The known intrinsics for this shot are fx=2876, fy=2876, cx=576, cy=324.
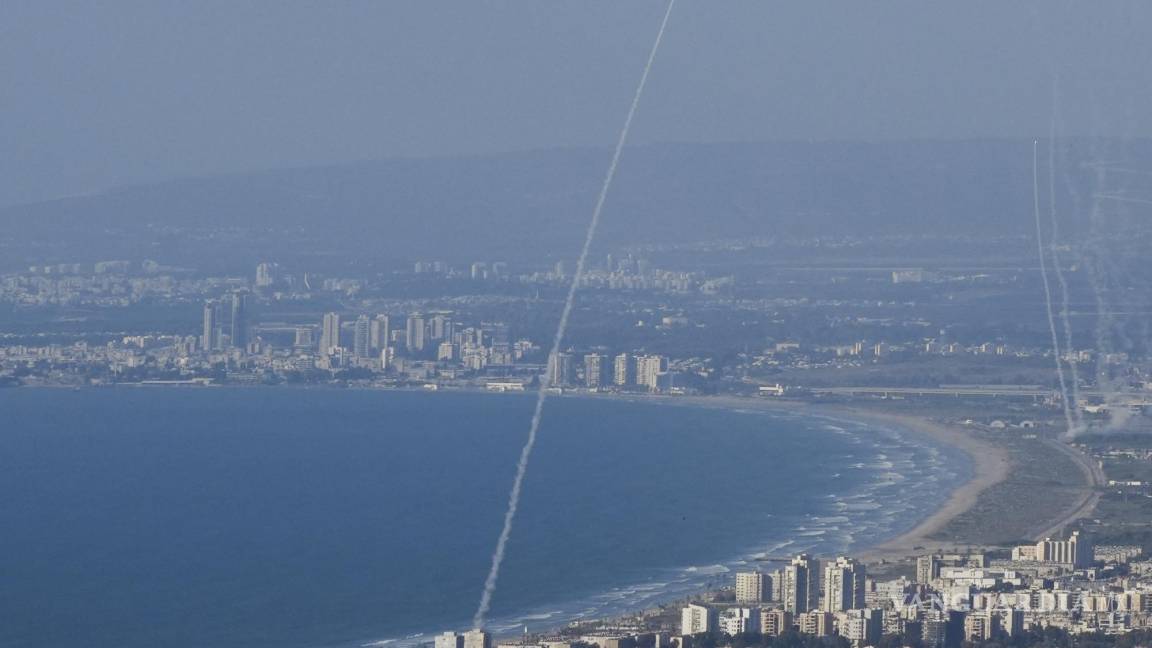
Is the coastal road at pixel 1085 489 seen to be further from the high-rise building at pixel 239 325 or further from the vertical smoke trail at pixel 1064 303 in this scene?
the high-rise building at pixel 239 325

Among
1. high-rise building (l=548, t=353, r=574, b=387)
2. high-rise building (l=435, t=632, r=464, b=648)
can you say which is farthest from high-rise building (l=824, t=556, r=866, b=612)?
high-rise building (l=548, t=353, r=574, b=387)

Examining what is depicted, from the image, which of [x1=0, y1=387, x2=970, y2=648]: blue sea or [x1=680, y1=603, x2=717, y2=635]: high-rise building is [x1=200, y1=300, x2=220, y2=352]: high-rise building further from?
[x1=680, y1=603, x2=717, y2=635]: high-rise building

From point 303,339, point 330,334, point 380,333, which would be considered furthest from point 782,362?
point 303,339

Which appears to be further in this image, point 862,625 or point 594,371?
point 594,371

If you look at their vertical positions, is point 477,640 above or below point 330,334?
below

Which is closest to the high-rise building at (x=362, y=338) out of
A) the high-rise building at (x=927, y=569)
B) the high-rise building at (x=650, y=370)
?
the high-rise building at (x=650, y=370)

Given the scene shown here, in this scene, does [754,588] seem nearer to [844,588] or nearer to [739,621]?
[844,588]
